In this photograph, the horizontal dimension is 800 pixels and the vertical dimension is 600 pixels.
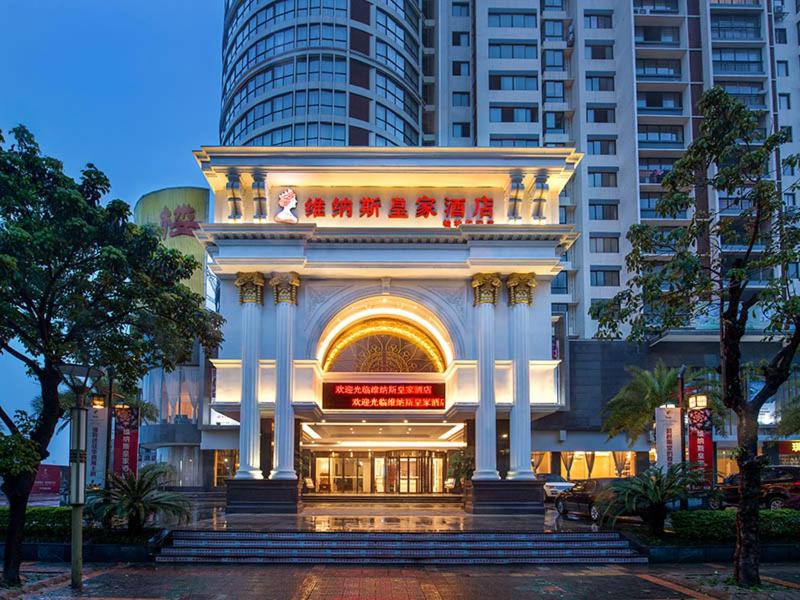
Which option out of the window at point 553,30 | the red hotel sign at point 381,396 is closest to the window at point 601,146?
the window at point 553,30

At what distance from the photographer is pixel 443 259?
96.8ft

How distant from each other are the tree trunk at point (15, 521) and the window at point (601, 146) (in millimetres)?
54289

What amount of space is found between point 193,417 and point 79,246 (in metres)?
40.3

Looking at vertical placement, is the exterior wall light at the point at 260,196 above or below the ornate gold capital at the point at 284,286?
above

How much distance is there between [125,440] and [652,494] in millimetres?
14266

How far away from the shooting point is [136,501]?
1962 centimetres

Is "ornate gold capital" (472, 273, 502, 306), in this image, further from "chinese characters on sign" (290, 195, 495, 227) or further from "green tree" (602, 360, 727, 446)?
"green tree" (602, 360, 727, 446)

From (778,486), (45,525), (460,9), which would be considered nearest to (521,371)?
(778,486)

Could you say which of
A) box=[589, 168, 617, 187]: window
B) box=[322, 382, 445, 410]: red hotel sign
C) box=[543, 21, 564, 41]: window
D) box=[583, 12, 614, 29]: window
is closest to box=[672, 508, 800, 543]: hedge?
box=[322, 382, 445, 410]: red hotel sign

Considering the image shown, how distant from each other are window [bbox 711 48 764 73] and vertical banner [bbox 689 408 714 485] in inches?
1821

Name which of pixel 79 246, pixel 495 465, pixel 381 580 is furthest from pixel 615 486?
pixel 79 246

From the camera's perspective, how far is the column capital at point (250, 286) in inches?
1153

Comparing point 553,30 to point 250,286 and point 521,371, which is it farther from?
point 250,286

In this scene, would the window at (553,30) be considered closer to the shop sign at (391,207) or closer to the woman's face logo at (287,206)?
the shop sign at (391,207)
